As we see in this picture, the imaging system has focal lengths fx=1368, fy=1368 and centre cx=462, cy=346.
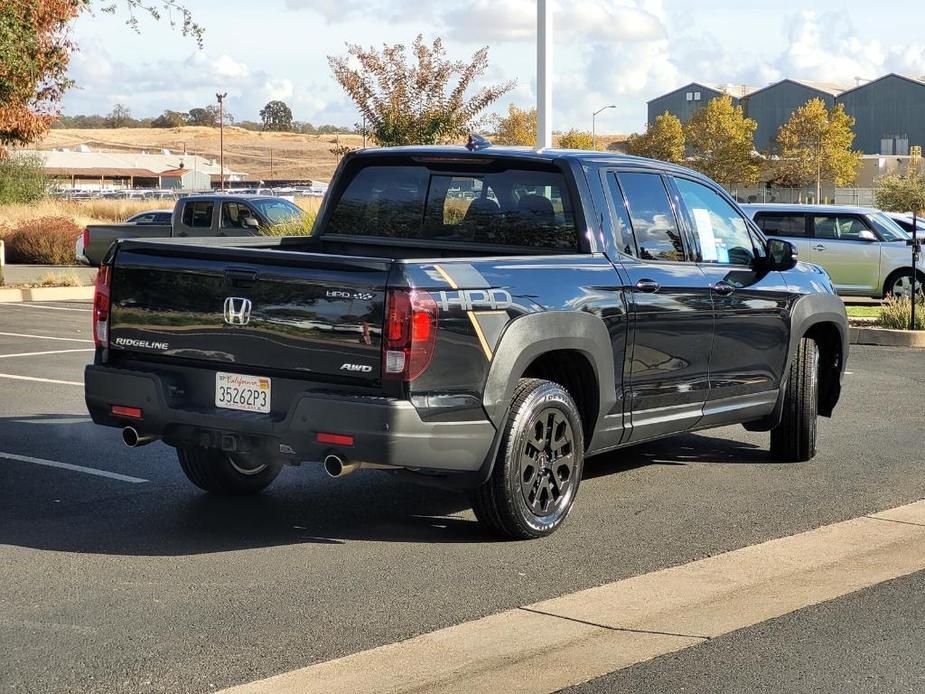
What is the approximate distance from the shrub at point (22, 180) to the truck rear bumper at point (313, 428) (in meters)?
49.4

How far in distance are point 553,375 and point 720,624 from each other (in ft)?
6.75

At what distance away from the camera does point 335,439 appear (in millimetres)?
6125

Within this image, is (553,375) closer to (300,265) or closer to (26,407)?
(300,265)

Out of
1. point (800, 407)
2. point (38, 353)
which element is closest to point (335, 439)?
point (800, 407)

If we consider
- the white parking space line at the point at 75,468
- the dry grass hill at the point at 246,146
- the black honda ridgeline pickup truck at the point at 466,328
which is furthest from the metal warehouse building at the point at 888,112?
the white parking space line at the point at 75,468

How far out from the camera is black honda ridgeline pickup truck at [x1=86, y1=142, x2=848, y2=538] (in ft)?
20.2

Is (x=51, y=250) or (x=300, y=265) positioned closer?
(x=300, y=265)

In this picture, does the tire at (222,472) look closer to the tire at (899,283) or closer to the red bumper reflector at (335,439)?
the red bumper reflector at (335,439)

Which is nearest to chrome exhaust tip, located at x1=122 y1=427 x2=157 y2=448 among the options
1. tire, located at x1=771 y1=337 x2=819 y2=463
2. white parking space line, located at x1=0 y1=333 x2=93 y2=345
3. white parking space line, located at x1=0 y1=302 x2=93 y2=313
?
tire, located at x1=771 y1=337 x2=819 y2=463

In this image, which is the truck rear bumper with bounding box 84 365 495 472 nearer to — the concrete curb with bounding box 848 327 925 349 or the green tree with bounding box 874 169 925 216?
the concrete curb with bounding box 848 327 925 349

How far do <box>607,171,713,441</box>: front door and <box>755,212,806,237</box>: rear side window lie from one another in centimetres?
1523

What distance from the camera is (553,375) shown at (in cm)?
724

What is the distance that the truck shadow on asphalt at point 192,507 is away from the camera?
677 cm

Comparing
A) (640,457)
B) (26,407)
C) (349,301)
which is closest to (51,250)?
(26,407)
